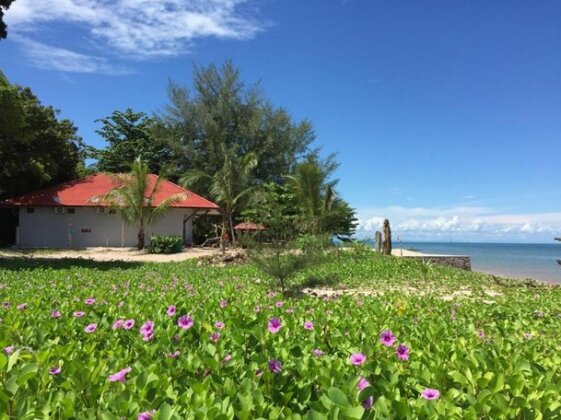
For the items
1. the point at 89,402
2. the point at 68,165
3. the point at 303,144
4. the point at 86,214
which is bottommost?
the point at 89,402

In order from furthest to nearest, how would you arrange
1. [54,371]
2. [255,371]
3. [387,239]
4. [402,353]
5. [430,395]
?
[387,239], [402,353], [255,371], [54,371], [430,395]

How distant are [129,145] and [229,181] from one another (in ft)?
39.8

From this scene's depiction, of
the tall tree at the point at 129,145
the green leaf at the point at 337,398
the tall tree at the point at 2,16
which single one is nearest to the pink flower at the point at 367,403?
the green leaf at the point at 337,398

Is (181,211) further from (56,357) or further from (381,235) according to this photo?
(56,357)

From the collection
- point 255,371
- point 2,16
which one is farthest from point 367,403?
point 2,16

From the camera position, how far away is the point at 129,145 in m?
35.9

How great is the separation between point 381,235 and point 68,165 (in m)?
18.8

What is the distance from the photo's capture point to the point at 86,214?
2681 cm

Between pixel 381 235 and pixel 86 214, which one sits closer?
pixel 381 235

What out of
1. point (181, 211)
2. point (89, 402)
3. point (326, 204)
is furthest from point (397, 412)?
point (181, 211)

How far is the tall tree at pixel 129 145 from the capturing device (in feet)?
117


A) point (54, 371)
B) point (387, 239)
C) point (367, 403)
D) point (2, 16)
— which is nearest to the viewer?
point (367, 403)

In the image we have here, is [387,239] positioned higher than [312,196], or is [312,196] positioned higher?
[312,196]

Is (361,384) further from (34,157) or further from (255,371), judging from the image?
Answer: (34,157)
